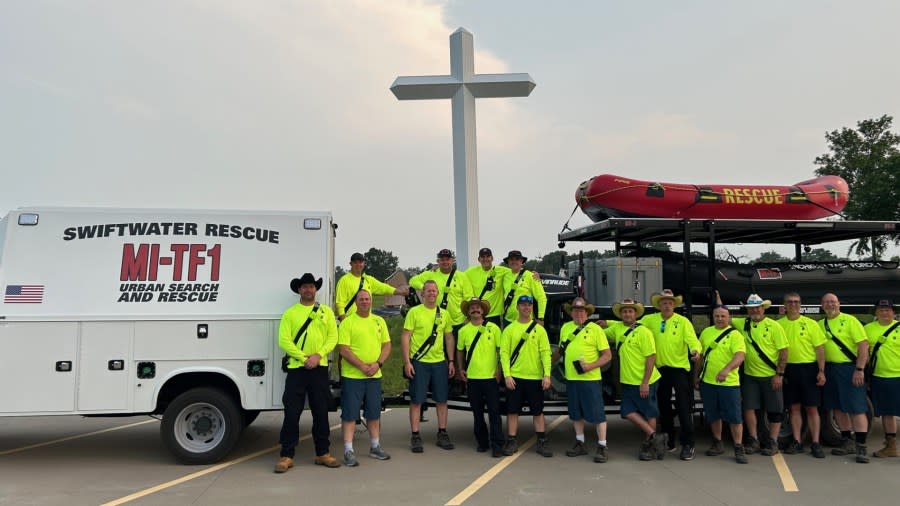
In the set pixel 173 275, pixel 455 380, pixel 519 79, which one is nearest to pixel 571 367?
Result: pixel 455 380

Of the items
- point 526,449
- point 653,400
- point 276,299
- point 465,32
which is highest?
point 465,32

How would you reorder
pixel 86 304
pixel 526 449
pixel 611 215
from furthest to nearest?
pixel 611 215 < pixel 526 449 < pixel 86 304

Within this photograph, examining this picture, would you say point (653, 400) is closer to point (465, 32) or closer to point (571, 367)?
point (571, 367)

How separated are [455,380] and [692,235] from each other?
3.91 meters

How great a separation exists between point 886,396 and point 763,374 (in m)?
1.44

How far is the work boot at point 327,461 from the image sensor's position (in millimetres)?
6453

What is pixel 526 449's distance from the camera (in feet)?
23.9

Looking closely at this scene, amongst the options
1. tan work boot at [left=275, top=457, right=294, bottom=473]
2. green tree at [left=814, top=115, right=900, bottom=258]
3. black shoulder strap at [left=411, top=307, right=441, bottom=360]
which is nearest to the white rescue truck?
tan work boot at [left=275, top=457, right=294, bottom=473]

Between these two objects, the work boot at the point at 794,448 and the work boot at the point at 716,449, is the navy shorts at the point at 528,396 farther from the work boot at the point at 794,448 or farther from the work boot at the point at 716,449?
the work boot at the point at 794,448

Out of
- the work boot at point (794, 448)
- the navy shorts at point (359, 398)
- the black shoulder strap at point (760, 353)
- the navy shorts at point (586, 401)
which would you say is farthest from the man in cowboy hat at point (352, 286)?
the work boot at point (794, 448)

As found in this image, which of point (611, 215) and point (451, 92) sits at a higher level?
point (451, 92)

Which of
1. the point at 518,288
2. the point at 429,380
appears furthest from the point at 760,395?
the point at 429,380

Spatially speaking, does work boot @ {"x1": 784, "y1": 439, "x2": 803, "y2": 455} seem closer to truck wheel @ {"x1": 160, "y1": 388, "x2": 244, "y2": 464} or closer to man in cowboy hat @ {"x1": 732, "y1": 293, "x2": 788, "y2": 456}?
man in cowboy hat @ {"x1": 732, "y1": 293, "x2": 788, "y2": 456}

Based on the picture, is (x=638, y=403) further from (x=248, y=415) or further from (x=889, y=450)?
(x=248, y=415)
